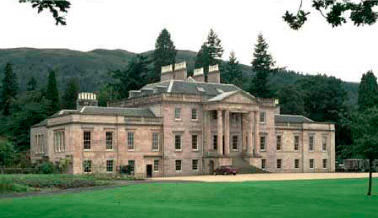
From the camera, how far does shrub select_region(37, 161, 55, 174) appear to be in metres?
56.9

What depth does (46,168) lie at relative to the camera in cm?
5716

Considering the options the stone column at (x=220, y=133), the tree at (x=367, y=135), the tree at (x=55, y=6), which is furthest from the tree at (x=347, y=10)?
the stone column at (x=220, y=133)

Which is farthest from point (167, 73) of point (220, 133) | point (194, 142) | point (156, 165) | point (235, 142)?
point (156, 165)

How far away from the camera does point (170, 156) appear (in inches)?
2621

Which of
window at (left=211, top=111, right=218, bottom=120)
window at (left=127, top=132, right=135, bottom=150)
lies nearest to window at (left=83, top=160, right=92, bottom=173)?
window at (left=127, top=132, right=135, bottom=150)

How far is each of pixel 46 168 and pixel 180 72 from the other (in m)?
22.9

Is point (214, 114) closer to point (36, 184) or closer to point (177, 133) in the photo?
point (177, 133)

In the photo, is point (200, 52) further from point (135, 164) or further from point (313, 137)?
point (135, 164)

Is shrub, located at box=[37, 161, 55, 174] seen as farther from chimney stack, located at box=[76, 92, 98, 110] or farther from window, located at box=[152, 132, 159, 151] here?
chimney stack, located at box=[76, 92, 98, 110]

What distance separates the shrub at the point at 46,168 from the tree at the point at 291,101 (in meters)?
48.1

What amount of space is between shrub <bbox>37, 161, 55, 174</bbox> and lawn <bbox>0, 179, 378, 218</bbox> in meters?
24.5

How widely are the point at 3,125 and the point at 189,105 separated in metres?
31.6

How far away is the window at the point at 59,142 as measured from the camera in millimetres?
62031

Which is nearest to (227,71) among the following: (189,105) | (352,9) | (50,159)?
(189,105)
